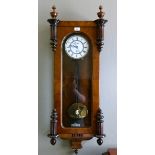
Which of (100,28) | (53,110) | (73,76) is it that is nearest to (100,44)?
(100,28)

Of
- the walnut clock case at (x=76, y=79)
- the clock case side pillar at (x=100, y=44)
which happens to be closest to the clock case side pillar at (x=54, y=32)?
the walnut clock case at (x=76, y=79)

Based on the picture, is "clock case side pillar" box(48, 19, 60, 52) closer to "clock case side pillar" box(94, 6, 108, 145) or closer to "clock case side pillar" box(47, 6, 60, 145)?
"clock case side pillar" box(47, 6, 60, 145)

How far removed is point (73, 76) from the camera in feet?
3.82

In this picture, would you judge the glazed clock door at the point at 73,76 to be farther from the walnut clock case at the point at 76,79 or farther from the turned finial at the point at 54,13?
the turned finial at the point at 54,13

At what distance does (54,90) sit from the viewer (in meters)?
1.14

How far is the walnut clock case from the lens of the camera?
1128 mm

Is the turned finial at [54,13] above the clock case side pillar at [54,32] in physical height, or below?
above

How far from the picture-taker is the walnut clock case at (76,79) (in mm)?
1128

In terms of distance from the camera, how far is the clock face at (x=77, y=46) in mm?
1151

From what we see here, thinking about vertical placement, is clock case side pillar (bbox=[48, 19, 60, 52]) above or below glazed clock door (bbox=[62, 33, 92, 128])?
above

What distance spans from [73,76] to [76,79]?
0.8 inches

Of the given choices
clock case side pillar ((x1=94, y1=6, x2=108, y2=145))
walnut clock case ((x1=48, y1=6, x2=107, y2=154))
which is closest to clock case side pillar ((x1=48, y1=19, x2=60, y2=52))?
walnut clock case ((x1=48, y1=6, x2=107, y2=154))

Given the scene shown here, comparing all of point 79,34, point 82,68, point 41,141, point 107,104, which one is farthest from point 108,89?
point 41,141

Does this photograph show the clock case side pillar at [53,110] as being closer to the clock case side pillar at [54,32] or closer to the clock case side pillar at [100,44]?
the clock case side pillar at [54,32]
